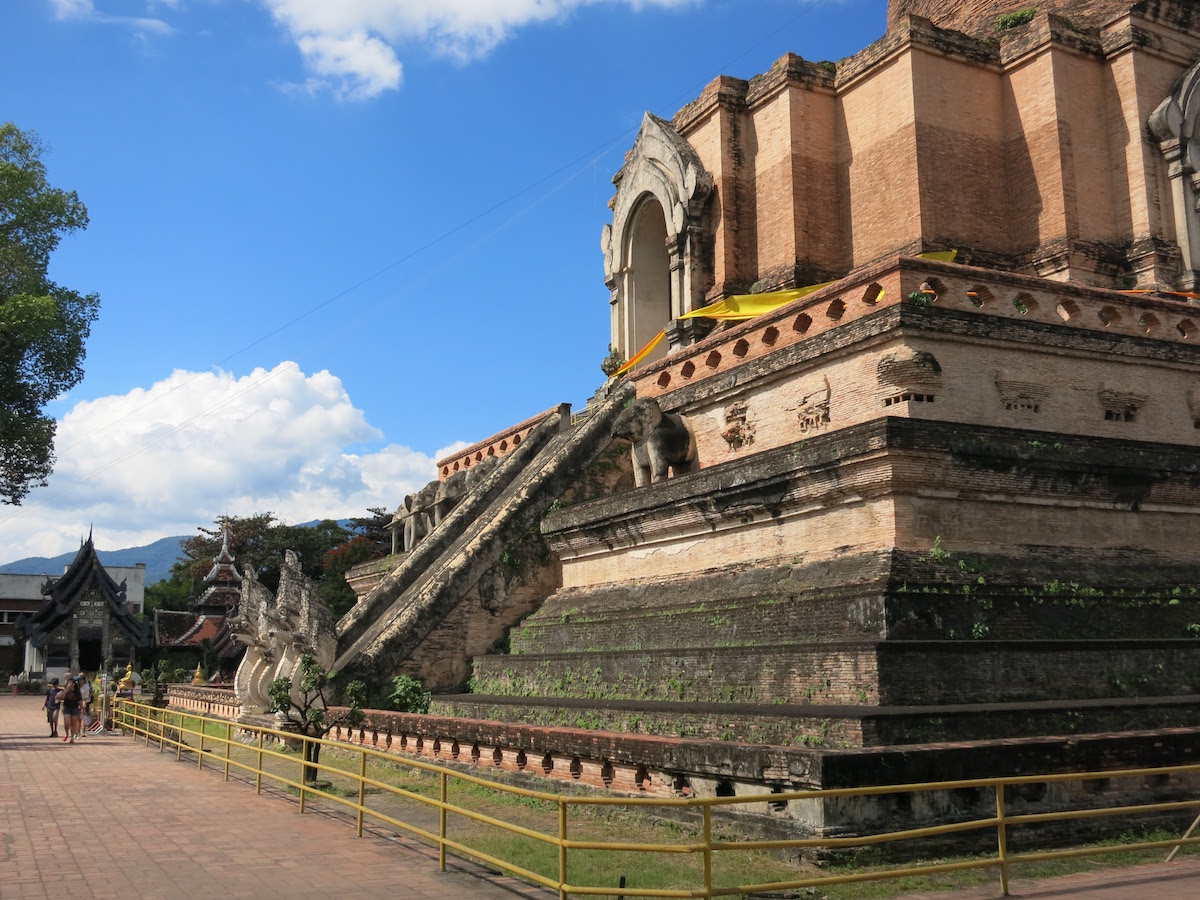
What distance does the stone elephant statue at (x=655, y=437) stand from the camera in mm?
14195

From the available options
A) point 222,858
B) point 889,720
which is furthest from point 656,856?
point 222,858

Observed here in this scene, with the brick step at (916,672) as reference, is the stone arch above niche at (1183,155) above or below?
above

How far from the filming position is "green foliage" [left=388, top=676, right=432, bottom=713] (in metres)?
13.6

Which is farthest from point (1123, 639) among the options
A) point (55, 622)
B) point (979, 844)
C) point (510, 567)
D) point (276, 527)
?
point (276, 527)

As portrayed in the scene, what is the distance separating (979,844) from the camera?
7133 mm

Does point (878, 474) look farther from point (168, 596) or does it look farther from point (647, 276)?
point (168, 596)

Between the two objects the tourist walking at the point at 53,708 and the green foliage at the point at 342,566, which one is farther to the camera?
the green foliage at the point at 342,566

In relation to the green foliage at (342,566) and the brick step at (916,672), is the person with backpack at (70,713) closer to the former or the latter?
the brick step at (916,672)

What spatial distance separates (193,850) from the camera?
8297mm

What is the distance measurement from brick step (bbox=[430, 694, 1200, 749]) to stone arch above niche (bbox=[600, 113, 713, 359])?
9.67 metres

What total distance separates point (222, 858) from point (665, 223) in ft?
48.3

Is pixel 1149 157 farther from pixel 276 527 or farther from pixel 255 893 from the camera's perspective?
pixel 276 527

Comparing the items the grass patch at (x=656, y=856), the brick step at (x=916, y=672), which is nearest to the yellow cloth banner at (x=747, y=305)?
the brick step at (x=916, y=672)

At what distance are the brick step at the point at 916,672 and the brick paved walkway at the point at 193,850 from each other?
2709 millimetres
